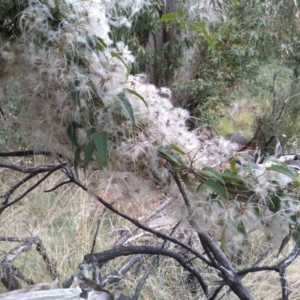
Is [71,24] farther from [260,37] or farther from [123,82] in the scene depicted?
[260,37]

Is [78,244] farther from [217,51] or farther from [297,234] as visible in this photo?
[217,51]

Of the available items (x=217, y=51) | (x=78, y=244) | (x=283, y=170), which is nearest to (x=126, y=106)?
(x=283, y=170)

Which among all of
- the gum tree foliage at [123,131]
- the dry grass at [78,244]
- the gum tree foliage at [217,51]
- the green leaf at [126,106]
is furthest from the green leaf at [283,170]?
the gum tree foliage at [217,51]

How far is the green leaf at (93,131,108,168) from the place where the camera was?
349mm

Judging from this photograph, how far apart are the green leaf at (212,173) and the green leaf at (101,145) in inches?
3.0

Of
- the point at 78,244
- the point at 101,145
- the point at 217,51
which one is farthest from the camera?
the point at 217,51

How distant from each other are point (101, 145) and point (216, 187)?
3.6 inches

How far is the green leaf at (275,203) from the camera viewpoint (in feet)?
1.19

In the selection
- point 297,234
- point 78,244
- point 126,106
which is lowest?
point 78,244

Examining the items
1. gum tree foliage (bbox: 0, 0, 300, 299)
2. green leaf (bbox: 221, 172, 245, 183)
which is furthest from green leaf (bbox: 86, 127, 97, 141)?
green leaf (bbox: 221, 172, 245, 183)

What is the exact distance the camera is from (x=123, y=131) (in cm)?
38

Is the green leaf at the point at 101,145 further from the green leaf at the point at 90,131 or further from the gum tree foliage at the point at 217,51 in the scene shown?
the gum tree foliage at the point at 217,51

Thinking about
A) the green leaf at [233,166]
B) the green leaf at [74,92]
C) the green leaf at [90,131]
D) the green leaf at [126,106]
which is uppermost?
the green leaf at [74,92]

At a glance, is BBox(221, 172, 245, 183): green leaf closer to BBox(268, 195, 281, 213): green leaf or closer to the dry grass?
BBox(268, 195, 281, 213): green leaf
